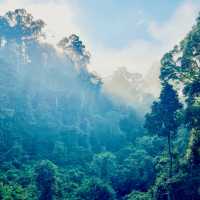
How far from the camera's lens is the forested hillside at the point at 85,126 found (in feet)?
90.1

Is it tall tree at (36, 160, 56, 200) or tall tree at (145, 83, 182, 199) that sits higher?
tall tree at (145, 83, 182, 199)

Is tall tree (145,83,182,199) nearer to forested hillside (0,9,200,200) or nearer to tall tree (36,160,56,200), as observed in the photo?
forested hillside (0,9,200,200)

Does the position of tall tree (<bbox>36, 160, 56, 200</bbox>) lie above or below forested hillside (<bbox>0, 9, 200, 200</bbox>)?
below

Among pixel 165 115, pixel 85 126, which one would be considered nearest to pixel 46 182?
pixel 165 115

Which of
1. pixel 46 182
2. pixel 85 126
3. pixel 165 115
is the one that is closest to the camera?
pixel 46 182

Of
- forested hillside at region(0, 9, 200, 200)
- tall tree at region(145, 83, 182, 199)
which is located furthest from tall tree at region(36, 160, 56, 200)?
tall tree at region(145, 83, 182, 199)

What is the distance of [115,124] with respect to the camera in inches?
2346

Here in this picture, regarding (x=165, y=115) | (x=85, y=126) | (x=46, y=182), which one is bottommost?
(x=46, y=182)

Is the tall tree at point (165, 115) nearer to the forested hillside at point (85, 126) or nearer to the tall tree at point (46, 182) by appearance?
the forested hillside at point (85, 126)

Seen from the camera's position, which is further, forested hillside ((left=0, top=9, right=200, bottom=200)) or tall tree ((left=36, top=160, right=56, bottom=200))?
tall tree ((left=36, top=160, right=56, bottom=200))

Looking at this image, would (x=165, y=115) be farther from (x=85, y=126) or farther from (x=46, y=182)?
(x=85, y=126)

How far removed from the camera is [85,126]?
57.1 meters

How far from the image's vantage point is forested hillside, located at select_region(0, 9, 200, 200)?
90.1ft

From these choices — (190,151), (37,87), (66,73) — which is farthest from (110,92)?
(190,151)
